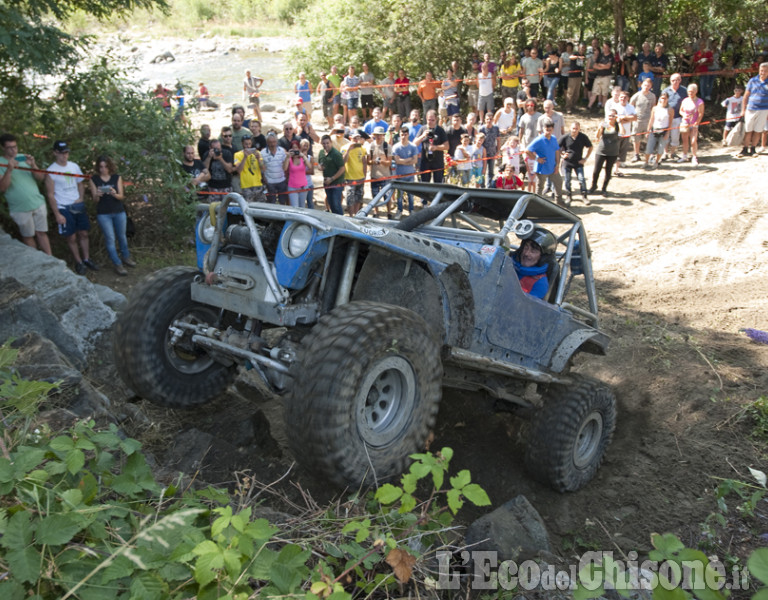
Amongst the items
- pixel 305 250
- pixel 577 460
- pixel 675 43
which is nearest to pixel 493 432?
pixel 577 460

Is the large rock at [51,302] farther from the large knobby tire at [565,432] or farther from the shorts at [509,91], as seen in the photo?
the shorts at [509,91]

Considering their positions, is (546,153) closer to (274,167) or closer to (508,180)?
(508,180)

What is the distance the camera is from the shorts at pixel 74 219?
8.44 meters

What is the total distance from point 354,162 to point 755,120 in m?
9.80

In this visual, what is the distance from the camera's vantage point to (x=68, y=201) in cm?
846

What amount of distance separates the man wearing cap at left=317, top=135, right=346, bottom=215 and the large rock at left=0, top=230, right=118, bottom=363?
5086 millimetres

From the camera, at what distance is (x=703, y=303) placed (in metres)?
9.37

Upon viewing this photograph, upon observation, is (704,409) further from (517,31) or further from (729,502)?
(517,31)

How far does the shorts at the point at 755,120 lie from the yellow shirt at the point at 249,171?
11.6 meters

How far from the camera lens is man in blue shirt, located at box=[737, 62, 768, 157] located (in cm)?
1492

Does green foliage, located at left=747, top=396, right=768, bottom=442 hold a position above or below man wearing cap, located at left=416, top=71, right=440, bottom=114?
below

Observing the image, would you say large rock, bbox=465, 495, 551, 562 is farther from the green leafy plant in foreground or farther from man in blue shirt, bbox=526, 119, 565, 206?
man in blue shirt, bbox=526, 119, 565, 206


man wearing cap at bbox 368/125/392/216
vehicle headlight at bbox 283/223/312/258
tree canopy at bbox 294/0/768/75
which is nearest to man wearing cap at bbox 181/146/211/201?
man wearing cap at bbox 368/125/392/216

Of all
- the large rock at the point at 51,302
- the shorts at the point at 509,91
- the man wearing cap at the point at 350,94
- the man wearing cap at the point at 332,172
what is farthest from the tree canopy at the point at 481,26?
the large rock at the point at 51,302
